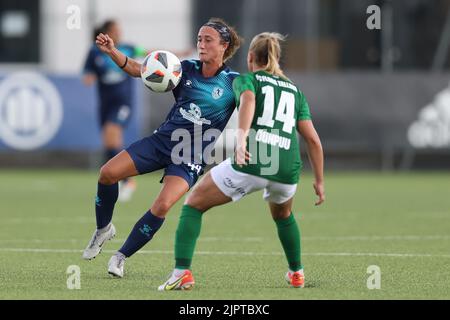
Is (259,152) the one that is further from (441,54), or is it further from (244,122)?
(441,54)

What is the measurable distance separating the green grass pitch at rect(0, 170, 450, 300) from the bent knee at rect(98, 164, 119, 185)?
2.33ft

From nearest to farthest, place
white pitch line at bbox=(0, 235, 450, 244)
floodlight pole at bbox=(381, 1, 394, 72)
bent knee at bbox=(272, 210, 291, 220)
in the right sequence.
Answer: bent knee at bbox=(272, 210, 291, 220) < white pitch line at bbox=(0, 235, 450, 244) < floodlight pole at bbox=(381, 1, 394, 72)

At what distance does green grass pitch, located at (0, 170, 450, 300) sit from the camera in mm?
8484

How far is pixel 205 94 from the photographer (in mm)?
9422

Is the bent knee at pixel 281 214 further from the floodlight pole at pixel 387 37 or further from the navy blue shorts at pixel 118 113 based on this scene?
the floodlight pole at pixel 387 37

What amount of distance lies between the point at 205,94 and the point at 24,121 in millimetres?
12841

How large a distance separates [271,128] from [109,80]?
9.93 meters

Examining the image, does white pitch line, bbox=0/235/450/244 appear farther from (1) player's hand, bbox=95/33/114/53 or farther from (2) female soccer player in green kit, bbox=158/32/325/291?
(2) female soccer player in green kit, bbox=158/32/325/291

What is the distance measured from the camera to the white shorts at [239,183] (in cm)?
834

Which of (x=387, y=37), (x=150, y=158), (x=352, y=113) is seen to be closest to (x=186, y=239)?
(x=150, y=158)

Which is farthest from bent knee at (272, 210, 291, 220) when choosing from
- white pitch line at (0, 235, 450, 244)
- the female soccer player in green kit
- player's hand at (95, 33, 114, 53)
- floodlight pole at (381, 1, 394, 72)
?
floodlight pole at (381, 1, 394, 72)

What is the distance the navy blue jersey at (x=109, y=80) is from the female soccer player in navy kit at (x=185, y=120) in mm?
8333
